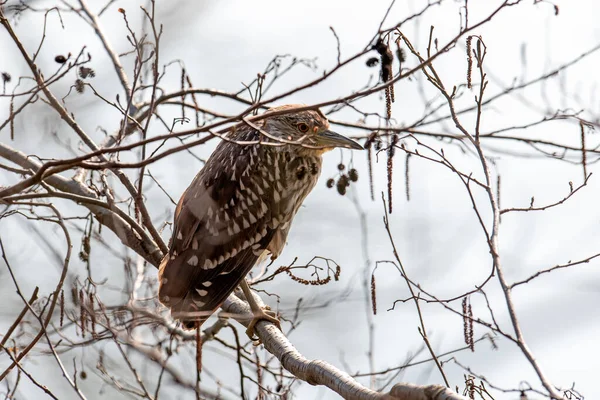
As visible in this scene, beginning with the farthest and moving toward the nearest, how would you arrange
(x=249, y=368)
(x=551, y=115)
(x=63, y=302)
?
(x=249, y=368)
(x=551, y=115)
(x=63, y=302)

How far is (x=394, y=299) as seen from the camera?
354cm

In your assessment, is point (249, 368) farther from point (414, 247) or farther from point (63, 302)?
point (414, 247)

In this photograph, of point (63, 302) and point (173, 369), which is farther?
point (63, 302)

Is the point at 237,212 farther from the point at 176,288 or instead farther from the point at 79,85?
the point at 79,85

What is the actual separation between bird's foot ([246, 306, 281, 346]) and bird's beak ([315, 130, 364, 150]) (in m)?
1.08

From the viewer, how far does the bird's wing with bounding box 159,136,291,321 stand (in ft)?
14.0

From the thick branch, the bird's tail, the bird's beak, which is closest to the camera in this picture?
the thick branch

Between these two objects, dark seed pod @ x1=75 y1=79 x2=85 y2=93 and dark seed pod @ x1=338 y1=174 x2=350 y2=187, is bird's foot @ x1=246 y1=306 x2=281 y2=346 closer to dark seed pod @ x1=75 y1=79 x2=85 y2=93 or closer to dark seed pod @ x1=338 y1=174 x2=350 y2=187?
dark seed pod @ x1=338 y1=174 x2=350 y2=187

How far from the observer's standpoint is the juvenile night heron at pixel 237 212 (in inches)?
169

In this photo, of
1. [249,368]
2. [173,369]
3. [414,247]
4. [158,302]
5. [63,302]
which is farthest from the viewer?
[249,368]

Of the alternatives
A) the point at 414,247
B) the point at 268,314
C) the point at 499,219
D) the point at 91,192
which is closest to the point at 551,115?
the point at 499,219

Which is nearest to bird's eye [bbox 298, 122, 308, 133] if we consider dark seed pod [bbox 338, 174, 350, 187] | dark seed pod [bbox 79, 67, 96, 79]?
dark seed pod [bbox 338, 174, 350, 187]

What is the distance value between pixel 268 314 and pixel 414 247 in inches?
72.6

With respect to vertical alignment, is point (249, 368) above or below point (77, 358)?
above
